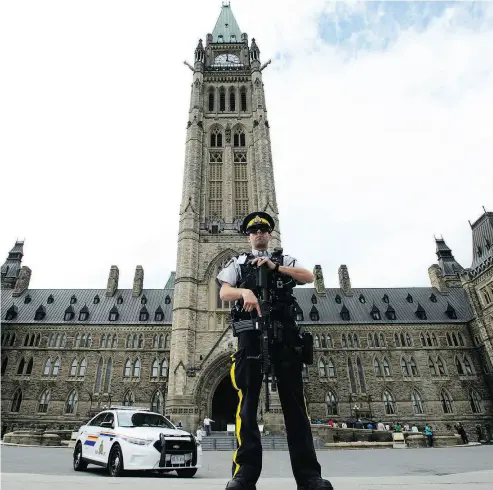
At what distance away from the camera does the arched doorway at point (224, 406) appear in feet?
91.9

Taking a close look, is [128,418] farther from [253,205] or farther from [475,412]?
[475,412]

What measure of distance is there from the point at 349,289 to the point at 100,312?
27.2 metres

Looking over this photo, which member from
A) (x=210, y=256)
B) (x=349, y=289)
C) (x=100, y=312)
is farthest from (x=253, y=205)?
(x=100, y=312)

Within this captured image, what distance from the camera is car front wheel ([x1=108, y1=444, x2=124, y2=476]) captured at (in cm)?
Answer: 649

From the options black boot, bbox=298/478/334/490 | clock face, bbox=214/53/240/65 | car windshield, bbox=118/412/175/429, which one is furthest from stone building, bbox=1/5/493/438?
black boot, bbox=298/478/334/490

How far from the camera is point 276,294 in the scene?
11.1ft

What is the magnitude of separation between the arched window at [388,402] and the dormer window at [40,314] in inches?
1331

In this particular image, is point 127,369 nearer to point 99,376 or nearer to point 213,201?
point 99,376

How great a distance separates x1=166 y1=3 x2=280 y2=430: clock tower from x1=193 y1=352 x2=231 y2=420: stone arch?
0.20ft

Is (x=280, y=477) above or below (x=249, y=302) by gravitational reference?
below

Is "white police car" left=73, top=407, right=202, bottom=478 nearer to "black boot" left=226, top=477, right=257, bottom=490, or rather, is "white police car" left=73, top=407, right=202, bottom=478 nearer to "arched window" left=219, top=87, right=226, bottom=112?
"black boot" left=226, top=477, right=257, bottom=490

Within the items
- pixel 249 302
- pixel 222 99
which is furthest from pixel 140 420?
pixel 222 99

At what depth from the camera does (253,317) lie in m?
3.19

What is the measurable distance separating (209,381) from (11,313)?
82.6 ft
